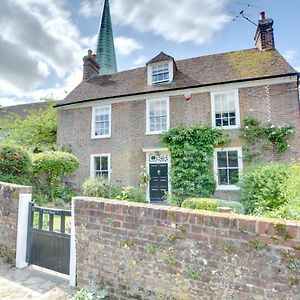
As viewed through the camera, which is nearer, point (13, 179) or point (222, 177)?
point (13, 179)

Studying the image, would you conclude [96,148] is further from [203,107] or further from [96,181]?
[203,107]

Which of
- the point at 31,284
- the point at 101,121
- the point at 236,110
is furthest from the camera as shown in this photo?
the point at 101,121

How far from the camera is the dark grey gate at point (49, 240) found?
167 inches

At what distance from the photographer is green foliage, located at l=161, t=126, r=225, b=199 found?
12.8 m

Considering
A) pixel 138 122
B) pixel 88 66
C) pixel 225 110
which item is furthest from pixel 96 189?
pixel 88 66

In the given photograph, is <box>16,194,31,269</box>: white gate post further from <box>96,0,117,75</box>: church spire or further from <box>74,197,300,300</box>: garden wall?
<box>96,0,117,75</box>: church spire

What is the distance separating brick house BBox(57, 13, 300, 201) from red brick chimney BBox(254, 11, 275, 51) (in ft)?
0.19

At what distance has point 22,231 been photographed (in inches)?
189

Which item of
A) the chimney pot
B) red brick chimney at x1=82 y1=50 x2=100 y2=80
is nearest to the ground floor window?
red brick chimney at x1=82 y1=50 x2=100 y2=80

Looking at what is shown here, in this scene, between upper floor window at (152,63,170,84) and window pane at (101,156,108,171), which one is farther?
window pane at (101,156,108,171)

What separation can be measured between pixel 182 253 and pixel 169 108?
1206 cm

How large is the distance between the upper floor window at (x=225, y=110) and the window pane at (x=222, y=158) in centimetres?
150

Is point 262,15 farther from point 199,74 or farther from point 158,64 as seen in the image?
point 158,64

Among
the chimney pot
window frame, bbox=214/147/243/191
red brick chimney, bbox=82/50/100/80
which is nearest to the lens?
window frame, bbox=214/147/243/191
